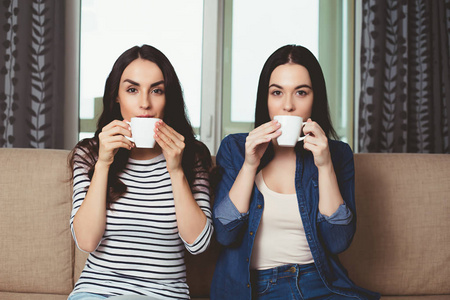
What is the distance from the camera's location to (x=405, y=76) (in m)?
2.86

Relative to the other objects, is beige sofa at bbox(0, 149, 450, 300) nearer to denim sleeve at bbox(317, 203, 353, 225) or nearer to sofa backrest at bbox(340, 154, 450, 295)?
sofa backrest at bbox(340, 154, 450, 295)

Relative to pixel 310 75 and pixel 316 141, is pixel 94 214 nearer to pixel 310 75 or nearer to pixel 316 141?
pixel 316 141

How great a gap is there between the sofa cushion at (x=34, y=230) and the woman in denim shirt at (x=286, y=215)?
1.91 feet

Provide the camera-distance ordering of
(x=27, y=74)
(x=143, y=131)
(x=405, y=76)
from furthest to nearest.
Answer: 1. (x=405, y=76)
2. (x=27, y=74)
3. (x=143, y=131)

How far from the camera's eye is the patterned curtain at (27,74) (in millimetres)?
2605

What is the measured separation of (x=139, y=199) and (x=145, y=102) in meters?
0.29

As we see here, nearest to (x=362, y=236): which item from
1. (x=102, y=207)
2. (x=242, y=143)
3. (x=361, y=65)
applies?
(x=242, y=143)

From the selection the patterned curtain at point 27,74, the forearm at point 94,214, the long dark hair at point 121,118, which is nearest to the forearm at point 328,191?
the long dark hair at point 121,118

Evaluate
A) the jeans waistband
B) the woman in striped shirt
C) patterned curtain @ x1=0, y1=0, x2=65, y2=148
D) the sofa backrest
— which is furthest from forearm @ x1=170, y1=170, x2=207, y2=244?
patterned curtain @ x1=0, y1=0, x2=65, y2=148

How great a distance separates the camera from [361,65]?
9.46 feet

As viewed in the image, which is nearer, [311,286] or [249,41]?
[311,286]

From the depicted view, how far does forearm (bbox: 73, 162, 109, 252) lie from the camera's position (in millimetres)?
1195

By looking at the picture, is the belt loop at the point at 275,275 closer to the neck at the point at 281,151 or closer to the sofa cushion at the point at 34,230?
the neck at the point at 281,151

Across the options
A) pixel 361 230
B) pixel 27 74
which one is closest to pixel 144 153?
pixel 361 230
